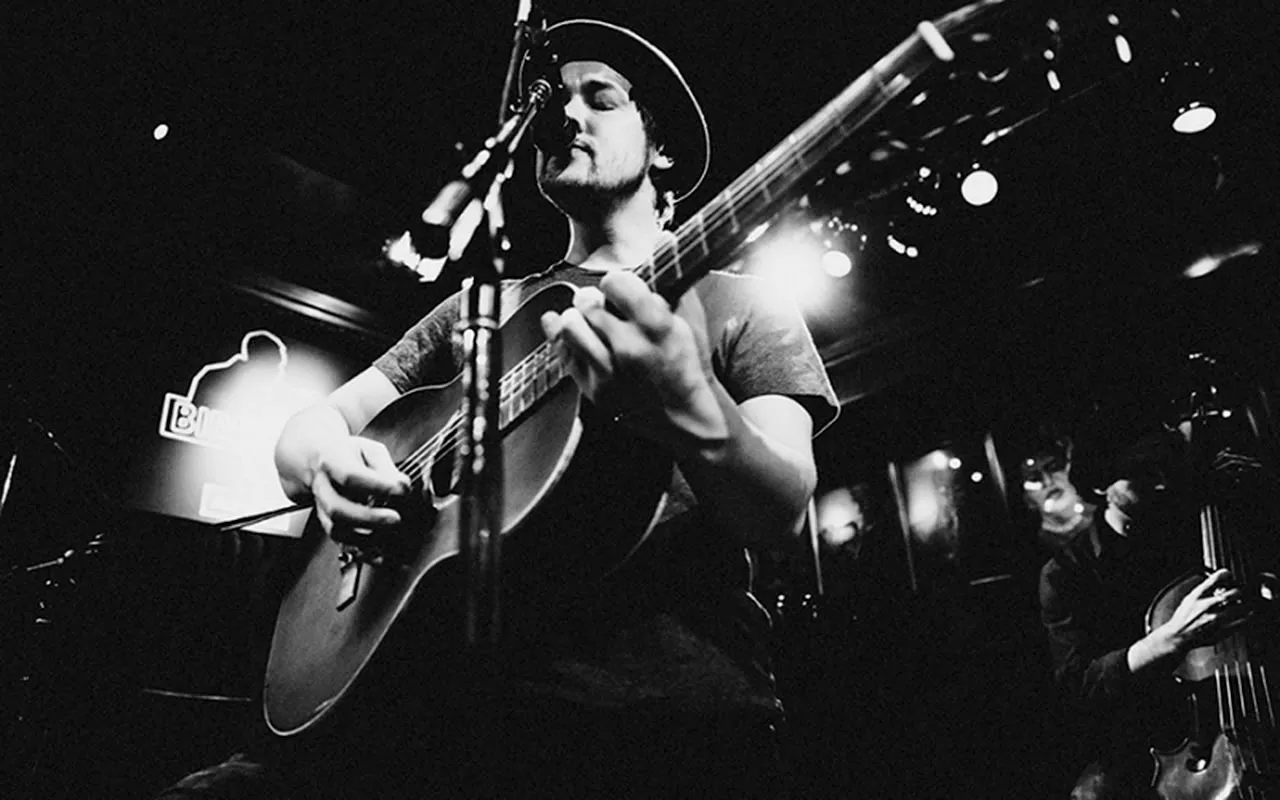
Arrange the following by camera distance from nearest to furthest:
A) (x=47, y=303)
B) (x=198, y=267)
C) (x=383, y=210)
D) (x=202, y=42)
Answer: (x=202, y=42), (x=47, y=303), (x=198, y=267), (x=383, y=210)

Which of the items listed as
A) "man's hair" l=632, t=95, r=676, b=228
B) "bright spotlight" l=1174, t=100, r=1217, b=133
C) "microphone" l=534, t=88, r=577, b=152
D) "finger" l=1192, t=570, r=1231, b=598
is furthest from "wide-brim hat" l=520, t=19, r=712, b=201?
"bright spotlight" l=1174, t=100, r=1217, b=133

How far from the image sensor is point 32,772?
10.2ft

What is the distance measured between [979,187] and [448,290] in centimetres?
368

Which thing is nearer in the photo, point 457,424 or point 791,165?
point 791,165

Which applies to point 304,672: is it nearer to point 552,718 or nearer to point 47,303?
point 552,718

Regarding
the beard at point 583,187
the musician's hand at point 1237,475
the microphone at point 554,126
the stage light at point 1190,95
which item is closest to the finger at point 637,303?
the microphone at point 554,126

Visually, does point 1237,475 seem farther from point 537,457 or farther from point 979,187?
point 537,457

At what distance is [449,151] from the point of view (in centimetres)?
439

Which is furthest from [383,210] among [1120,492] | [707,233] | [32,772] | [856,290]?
[707,233]

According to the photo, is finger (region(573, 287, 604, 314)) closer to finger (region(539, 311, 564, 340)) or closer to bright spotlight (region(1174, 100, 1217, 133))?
finger (region(539, 311, 564, 340))

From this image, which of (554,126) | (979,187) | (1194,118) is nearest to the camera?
(554,126)

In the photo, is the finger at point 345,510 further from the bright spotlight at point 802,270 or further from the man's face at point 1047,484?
the man's face at point 1047,484

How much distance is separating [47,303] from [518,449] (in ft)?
19.5

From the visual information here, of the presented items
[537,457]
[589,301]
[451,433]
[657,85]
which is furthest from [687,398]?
[657,85]
